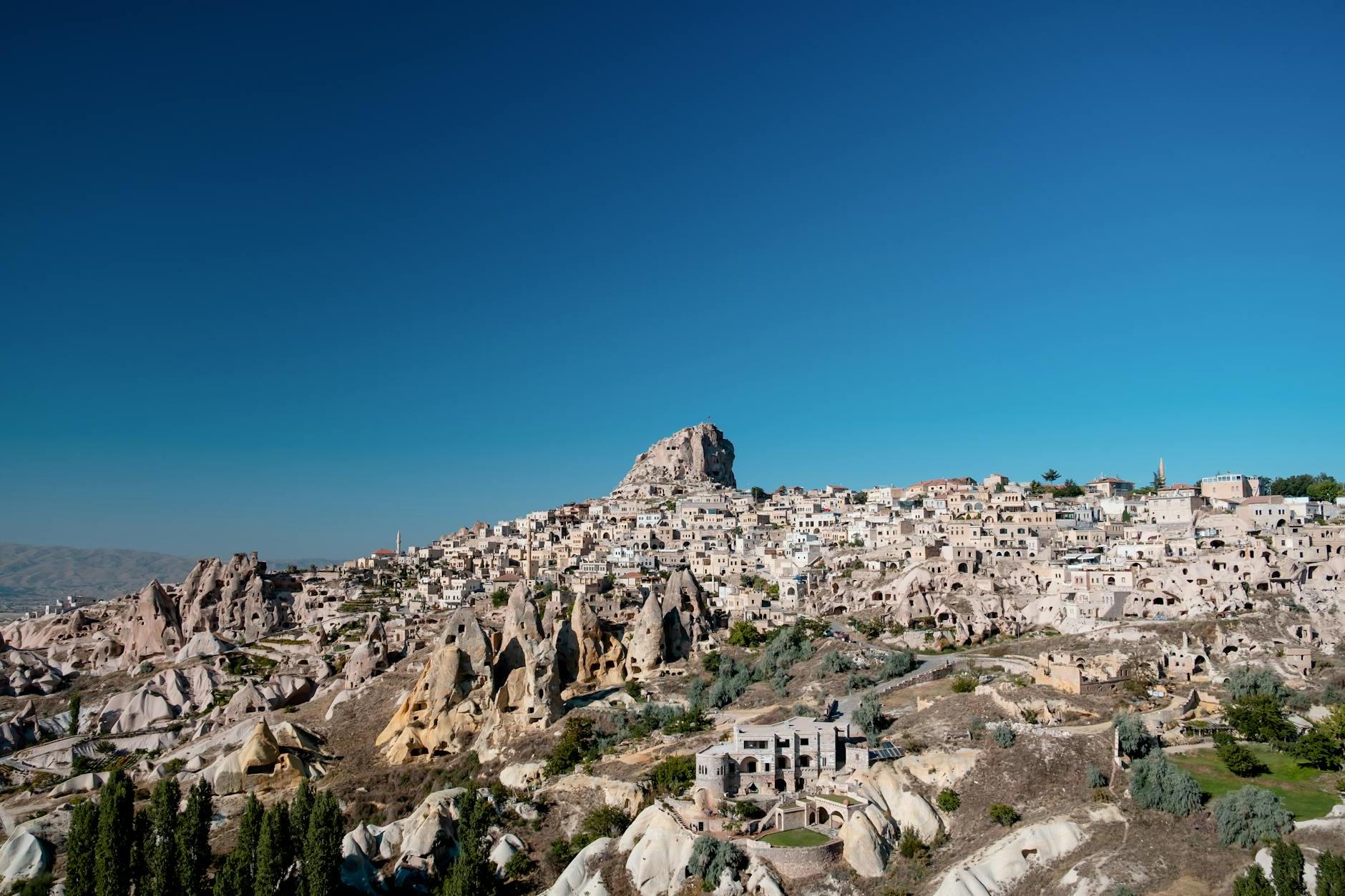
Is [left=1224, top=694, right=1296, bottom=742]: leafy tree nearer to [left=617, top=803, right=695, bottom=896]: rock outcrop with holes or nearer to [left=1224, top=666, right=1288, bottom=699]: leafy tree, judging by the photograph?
[left=1224, top=666, right=1288, bottom=699]: leafy tree

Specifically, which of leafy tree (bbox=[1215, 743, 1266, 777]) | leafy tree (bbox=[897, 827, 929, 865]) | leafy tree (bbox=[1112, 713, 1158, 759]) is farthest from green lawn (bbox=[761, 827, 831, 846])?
leafy tree (bbox=[1215, 743, 1266, 777])

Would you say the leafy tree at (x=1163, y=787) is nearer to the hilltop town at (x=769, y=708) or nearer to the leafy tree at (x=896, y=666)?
the hilltop town at (x=769, y=708)

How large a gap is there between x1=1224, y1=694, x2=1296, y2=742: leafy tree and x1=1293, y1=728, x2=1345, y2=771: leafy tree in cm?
152

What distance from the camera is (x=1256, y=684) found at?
4075 centimetres

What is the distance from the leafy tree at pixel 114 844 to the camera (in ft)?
117

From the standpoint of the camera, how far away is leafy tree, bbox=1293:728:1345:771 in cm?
3306

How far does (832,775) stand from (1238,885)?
1432 centimetres

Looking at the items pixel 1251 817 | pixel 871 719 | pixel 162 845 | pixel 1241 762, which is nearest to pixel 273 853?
pixel 162 845

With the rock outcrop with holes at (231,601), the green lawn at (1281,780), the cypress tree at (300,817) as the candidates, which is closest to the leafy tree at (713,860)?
the cypress tree at (300,817)

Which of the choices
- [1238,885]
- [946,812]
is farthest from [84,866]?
[1238,885]

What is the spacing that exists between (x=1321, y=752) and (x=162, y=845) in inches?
1647

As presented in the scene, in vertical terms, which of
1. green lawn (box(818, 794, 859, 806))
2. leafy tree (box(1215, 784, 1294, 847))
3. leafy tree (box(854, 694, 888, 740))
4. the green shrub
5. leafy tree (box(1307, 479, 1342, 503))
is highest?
leafy tree (box(1307, 479, 1342, 503))

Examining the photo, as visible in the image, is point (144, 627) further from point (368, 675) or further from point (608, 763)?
point (608, 763)

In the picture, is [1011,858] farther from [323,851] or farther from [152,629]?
[152,629]
